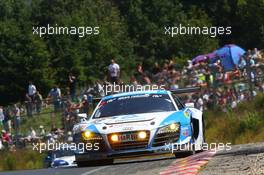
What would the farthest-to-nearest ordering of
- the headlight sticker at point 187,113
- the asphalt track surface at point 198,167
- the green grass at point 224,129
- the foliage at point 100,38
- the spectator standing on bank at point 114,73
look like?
the foliage at point 100,38 → the spectator standing on bank at point 114,73 → the green grass at point 224,129 → the headlight sticker at point 187,113 → the asphalt track surface at point 198,167

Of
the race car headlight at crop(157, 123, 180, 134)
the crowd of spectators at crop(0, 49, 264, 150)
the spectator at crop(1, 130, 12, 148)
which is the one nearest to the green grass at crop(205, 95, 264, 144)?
the crowd of spectators at crop(0, 49, 264, 150)

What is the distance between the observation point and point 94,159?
1547 centimetres

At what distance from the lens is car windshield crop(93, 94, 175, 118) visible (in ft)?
53.2

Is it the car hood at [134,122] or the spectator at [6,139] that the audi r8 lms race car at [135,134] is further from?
the spectator at [6,139]

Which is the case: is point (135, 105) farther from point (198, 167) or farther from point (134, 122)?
point (198, 167)

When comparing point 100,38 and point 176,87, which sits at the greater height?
point 100,38

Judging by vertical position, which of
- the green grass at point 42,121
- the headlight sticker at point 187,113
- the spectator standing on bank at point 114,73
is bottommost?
the headlight sticker at point 187,113

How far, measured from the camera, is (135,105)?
53.5 ft

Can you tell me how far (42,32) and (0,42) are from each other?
11.1 feet

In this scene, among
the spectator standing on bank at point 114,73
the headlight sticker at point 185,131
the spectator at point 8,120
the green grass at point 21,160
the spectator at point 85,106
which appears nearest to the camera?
the headlight sticker at point 185,131

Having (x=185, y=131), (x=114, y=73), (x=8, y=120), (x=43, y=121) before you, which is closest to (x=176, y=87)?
(x=114, y=73)

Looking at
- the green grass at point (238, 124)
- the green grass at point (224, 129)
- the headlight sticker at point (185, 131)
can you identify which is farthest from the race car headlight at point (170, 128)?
the green grass at point (238, 124)

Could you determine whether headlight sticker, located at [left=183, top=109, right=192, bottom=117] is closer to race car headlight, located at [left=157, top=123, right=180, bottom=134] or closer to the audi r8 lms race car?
the audi r8 lms race car

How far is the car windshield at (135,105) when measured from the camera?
16.2 meters
